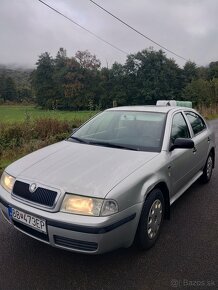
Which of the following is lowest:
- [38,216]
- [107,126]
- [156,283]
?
[156,283]

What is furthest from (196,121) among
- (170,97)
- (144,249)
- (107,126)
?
(170,97)

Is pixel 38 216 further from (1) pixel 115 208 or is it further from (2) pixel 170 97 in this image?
(2) pixel 170 97

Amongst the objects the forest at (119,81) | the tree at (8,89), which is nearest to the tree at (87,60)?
the forest at (119,81)

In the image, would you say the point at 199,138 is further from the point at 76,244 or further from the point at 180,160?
the point at 76,244

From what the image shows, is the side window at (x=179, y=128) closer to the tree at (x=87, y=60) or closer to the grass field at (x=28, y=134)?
the grass field at (x=28, y=134)

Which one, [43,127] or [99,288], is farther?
[43,127]

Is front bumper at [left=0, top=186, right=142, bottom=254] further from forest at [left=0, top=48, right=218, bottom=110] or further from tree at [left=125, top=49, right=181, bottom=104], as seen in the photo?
tree at [left=125, top=49, right=181, bottom=104]

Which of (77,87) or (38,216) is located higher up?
(77,87)

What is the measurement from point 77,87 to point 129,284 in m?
61.7

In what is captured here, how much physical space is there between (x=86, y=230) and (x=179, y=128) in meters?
2.27

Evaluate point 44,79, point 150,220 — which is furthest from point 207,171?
point 44,79

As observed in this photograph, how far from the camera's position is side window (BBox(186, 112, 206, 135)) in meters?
4.70

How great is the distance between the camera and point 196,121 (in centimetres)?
499

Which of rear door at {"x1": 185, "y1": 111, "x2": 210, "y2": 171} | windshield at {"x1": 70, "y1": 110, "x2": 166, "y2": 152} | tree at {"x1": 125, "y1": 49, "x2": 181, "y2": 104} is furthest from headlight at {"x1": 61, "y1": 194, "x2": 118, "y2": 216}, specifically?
tree at {"x1": 125, "y1": 49, "x2": 181, "y2": 104}
